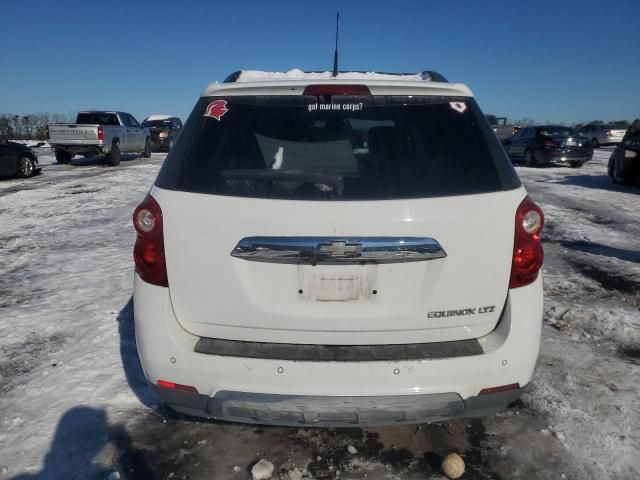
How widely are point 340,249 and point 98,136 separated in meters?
17.4

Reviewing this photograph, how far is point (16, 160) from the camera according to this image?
13.7 meters

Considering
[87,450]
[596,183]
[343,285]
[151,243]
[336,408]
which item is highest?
[151,243]

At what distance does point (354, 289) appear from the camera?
6.58 ft

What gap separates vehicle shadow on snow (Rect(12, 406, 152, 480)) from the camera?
7.57 feet

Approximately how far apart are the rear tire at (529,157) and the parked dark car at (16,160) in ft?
57.4

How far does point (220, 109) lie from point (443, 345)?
5.11ft

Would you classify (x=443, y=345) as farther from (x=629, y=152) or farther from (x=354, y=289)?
(x=629, y=152)

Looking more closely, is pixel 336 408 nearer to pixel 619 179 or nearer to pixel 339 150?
pixel 339 150

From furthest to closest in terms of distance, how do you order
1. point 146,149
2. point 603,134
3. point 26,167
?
point 603,134 → point 146,149 → point 26,167


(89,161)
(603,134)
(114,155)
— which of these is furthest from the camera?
(603,134)

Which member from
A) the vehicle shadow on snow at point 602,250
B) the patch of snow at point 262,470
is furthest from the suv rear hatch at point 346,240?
the vehicle shadow on snow at point 602,250

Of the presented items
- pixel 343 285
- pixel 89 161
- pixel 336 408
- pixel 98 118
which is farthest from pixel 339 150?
pixel 89 161

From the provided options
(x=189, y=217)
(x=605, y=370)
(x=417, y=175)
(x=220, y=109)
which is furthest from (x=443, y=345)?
(x=605, y=370)

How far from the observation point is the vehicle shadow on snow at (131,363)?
2926 millimetres
